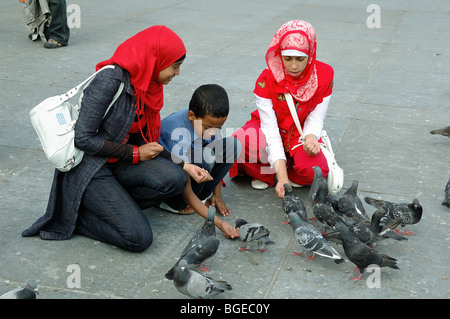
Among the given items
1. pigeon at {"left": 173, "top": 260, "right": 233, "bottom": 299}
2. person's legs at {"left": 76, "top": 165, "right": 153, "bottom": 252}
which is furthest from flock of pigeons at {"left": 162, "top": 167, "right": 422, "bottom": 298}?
person's legs at {"left": 76, "top": 165, "right": 153, "bottom": 252}

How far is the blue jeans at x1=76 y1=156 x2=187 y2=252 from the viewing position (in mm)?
3877

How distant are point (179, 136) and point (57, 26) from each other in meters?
5.68

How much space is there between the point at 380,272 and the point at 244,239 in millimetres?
874

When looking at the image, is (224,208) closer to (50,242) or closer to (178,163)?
(178,163)

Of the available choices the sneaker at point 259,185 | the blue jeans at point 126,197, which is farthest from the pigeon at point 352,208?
the blue jeans at point 126,197

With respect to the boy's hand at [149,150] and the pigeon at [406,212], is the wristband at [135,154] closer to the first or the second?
the boy's hand at [149,150]

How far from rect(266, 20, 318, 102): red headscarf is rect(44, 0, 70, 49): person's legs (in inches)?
211

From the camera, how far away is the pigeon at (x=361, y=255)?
3.62m

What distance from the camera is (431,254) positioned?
4.02 meters

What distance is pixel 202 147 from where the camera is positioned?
14.5 feet

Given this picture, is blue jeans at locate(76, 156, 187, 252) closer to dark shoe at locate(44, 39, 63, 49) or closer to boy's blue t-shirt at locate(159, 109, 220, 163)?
boy's blue t-shirt at locate(159, 109, 220, 163)

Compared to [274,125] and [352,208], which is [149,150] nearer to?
[274,125]
